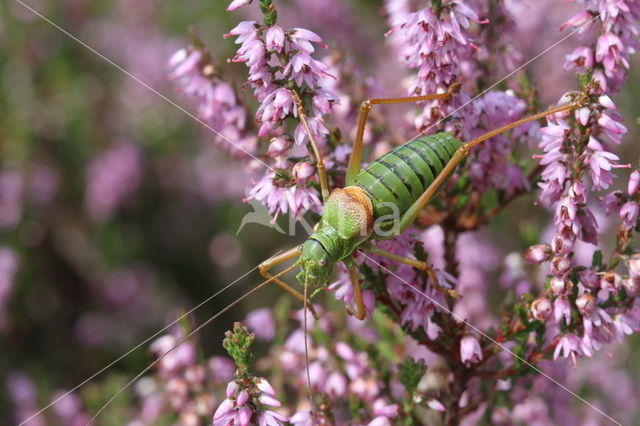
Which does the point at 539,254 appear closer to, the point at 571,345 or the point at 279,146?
the point at 571,345

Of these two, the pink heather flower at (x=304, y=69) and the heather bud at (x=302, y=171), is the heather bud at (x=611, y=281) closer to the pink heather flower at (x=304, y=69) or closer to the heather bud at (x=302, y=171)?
the heather bud at (x=302, y=171)

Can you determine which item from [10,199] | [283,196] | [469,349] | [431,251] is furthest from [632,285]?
[10,199]

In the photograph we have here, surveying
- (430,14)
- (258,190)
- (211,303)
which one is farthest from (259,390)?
(211,303)

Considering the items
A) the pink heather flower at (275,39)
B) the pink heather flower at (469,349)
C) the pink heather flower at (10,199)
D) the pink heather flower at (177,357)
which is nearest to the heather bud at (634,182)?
the pink heather flower at (469,349)

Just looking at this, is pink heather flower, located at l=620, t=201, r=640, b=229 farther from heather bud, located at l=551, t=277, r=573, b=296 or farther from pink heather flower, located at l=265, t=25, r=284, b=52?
pink heather flower, located at l=265, t=25, r=284, b=52

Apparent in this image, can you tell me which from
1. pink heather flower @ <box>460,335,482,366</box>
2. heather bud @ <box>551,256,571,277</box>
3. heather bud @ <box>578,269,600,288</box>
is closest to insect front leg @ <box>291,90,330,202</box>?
pink heather flower @ <box>460,335,482,366</box>
